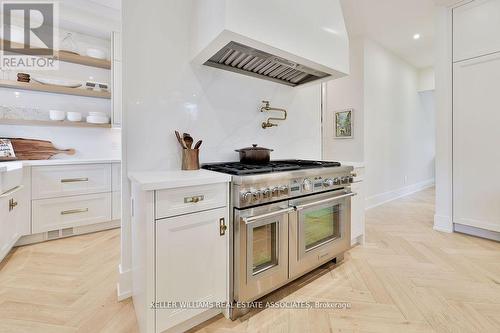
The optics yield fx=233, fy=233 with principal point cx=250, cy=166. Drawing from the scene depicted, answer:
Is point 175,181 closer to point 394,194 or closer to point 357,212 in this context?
point 357,212

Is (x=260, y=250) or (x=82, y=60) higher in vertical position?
(x=82, y=60)

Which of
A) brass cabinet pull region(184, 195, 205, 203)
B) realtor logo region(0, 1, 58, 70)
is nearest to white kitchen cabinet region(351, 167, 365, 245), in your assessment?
brass cabinet pull region(184, 195, 205, 203)

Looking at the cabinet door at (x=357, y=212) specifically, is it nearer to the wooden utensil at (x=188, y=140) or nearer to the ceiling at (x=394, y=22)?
the wooden utensil at (x=188, y=140)

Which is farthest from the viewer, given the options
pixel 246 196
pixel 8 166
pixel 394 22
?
pixel 394 22

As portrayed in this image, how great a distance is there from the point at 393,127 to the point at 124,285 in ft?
16.6

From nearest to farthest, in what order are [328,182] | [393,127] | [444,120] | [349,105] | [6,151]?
[328,182], [6,151], [444,120], [349,105], [393,127]

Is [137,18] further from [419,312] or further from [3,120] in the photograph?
[419,312]

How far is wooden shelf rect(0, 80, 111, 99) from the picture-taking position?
2635mm

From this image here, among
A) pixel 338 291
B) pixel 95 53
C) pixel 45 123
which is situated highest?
pixel 95 53

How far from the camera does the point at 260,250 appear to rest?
5.02 ft

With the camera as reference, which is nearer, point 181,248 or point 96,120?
point 181,248

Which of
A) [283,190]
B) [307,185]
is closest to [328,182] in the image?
[307,185]

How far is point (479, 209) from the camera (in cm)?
272

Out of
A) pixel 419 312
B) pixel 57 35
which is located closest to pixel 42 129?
pixel 57 35
